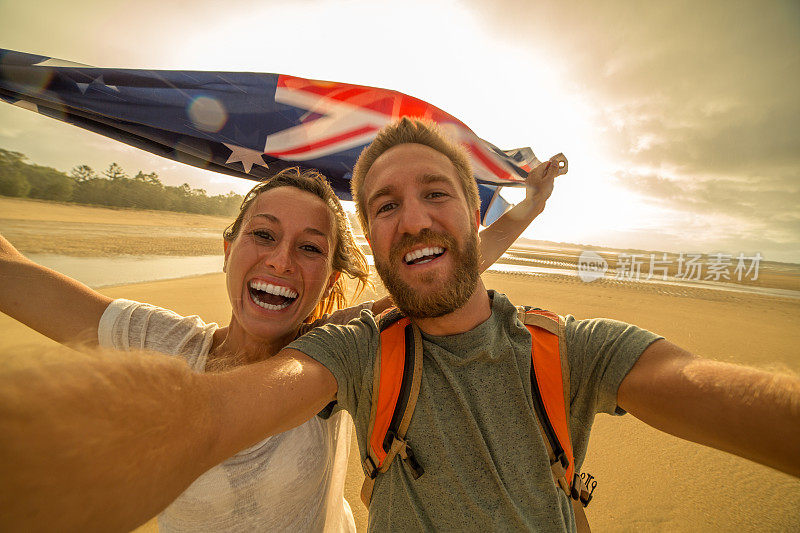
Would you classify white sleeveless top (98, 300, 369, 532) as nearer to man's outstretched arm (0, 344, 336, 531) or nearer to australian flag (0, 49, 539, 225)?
man's outstretched arm (0, 344, 336, 531)

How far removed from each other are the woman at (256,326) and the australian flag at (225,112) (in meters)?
2.19

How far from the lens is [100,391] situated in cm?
59

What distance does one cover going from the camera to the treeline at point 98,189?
26.7m

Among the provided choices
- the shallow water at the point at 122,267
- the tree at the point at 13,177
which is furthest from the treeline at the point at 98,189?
the shallow water at the point at 122,267

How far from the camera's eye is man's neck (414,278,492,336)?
1481 mm

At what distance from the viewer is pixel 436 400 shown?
1.28 meters

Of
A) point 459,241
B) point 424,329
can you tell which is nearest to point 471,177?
point 459,241

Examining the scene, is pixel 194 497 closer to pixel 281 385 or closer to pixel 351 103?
pixel 281 385

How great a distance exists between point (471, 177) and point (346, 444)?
2.00 m

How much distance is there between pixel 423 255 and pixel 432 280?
17cm

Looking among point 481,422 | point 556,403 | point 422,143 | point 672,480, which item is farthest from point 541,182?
point 672,480

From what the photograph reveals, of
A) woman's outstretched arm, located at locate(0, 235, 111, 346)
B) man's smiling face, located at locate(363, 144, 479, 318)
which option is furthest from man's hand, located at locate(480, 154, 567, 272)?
woman's outstretched arm, located at locate(0, 235, 111, 346)

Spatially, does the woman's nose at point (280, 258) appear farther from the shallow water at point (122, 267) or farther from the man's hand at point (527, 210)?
the shallow water at point (122, 267)

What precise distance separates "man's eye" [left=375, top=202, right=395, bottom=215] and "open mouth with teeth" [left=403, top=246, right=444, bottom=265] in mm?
353
